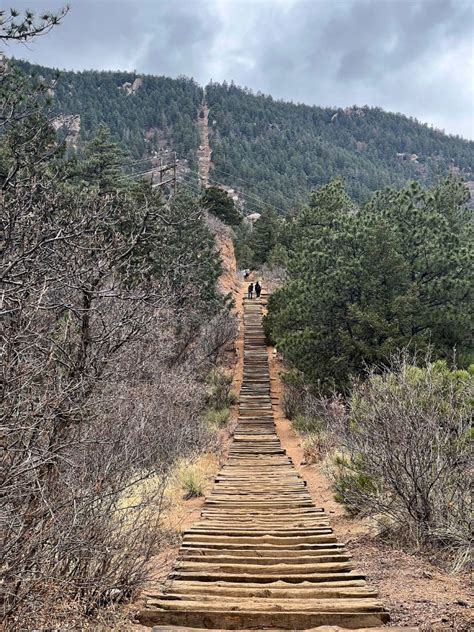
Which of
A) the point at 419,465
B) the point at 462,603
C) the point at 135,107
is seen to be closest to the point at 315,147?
the point at 135,107

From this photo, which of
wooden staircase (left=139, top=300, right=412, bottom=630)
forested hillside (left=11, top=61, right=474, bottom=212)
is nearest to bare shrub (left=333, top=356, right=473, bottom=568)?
wooden staircase (left=139, top=300, right=412, bottom=630)

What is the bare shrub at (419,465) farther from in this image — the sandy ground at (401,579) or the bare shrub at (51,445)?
the bare shrub at (51,445)

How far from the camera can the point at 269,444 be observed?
16.6m

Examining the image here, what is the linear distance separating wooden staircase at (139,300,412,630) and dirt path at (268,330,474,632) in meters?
0.29

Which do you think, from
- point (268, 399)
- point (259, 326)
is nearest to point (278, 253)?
point (259, 326)

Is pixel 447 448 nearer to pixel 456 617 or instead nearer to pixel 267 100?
pixel 456 617

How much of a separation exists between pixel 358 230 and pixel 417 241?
5.46 feet

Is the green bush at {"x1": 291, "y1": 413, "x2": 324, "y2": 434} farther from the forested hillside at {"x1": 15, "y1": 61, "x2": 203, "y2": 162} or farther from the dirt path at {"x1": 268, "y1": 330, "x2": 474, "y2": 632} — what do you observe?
the forested hillside at {"x1": 15, "y1": 61, "x2": 203, "y2": 162}

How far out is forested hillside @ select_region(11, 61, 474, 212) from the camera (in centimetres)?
9544

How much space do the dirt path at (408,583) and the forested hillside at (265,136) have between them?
68285 millimetres

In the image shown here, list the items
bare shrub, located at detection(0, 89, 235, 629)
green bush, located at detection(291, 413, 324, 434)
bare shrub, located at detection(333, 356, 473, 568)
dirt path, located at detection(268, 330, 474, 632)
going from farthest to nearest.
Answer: green bush, located at detection(291, 413, 324, 434) < bare shrub, located at detection(333, 356, 473, 568) < dirt path, located at detection(268, 330, 474, 632) < bare shrub, located at detection(0, 89, 235, 629)

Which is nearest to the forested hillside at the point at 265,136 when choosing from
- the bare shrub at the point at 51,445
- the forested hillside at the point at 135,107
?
the forested hillside at the point at 135,107

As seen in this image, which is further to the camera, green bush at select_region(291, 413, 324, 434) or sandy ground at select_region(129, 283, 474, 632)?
green bush at select_region(291, 413, 324, 434)

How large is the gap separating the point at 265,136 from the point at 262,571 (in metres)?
120
